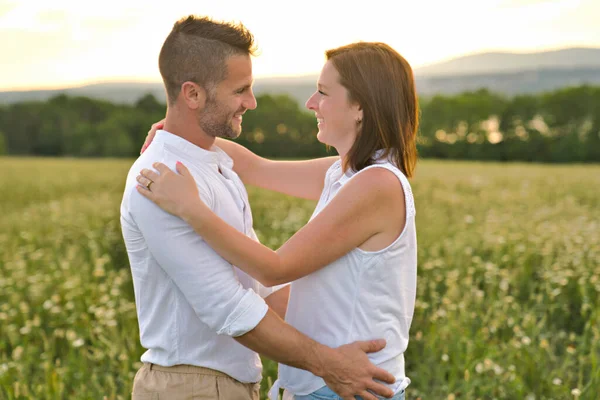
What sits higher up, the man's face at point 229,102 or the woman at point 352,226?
the man's face at point 229,102

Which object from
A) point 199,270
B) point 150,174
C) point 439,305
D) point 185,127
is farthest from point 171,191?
point 439,305

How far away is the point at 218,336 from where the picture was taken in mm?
2957

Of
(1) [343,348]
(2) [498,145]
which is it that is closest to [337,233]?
(1) [343,348]

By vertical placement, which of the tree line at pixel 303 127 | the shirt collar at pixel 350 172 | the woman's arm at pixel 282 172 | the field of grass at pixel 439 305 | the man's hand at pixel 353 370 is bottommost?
the tree line at pixel 303 127

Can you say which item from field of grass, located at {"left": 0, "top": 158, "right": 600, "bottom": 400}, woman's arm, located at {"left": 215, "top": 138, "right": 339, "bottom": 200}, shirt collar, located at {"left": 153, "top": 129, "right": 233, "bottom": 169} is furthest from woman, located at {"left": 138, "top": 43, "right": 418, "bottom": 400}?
field of grass, located at {"left": 0, "top": 158, "right": 600, "bottom": 400}

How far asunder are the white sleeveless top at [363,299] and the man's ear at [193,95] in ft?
2.38

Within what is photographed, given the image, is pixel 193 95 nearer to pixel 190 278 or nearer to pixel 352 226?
pixel 190 278

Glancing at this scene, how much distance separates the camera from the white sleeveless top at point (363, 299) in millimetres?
2717

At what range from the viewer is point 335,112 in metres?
2.88

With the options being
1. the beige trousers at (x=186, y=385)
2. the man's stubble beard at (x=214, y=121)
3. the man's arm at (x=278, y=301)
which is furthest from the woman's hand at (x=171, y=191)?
the man's arm at (x=278, y=301)

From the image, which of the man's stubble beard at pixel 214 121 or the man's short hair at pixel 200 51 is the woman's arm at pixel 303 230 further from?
the man's short hair at pixel 200 51

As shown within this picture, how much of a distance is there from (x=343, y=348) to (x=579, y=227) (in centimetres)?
809

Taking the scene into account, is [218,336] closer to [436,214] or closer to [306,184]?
[306,184]

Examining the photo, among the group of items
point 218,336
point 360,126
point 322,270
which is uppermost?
point 360,126
